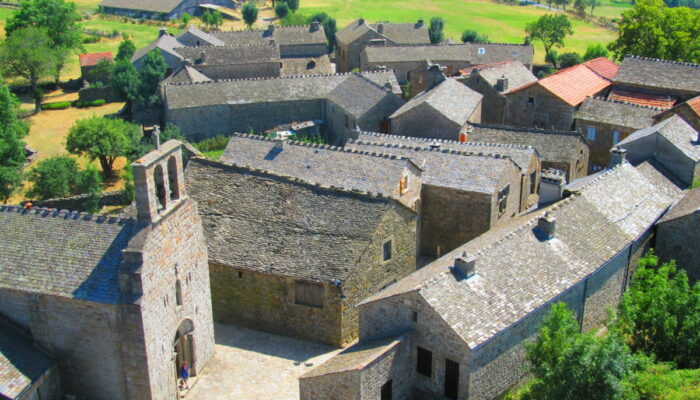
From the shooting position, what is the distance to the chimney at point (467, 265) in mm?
28484

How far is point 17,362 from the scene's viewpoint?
26859 millimetres

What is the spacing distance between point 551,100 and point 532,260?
3019cm

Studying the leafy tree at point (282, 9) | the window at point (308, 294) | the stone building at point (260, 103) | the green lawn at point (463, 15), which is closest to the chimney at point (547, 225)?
the window at point (308, 294)

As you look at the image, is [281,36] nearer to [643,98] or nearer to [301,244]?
[643,98]

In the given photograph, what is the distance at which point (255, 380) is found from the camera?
3162cm

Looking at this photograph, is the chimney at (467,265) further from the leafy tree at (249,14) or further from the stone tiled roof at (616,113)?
the leafy tree at (249,14)

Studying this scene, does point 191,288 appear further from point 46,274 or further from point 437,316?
point 437,316

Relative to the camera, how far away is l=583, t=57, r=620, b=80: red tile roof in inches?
2618

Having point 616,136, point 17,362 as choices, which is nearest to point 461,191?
point 616,136

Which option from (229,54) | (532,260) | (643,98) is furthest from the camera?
(229,54)

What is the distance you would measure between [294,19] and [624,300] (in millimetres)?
96682

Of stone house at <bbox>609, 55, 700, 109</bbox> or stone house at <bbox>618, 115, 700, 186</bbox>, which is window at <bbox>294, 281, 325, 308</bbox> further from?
stone house at <bbox>609, 55, 700, 109</bbox>

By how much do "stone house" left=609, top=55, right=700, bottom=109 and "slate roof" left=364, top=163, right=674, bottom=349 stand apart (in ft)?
→ 76.0

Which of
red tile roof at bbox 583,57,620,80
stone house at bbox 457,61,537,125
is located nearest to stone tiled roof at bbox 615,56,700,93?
red tile roof at bbox 583,57,620,80
